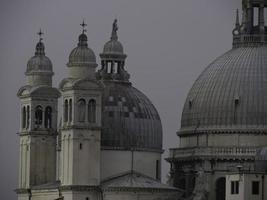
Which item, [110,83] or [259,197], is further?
[110,83]

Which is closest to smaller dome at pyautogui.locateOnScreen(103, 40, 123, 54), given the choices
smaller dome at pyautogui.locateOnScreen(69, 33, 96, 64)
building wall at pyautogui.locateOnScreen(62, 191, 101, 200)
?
smaller dome at pyautogui.locateOnScreen(69, 33, 96, 64)

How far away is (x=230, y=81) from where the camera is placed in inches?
5965

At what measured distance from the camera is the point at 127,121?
5906 inches

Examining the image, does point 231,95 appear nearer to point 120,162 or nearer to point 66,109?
point 120,162

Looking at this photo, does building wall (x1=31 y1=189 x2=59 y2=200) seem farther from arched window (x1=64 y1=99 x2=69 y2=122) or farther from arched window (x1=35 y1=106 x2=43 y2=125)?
arched window (x1=35 y1=106 x2=43 y2=125)

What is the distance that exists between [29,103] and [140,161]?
10.6 metres

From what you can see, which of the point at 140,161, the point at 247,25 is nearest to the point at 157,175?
the point at 140,161

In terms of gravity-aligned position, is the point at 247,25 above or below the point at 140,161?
above

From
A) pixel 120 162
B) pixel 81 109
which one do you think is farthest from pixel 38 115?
pixel 81 109

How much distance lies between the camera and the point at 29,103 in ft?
511

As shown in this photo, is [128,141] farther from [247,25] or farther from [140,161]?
[247,25]

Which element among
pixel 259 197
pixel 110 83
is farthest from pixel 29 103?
pixel 259 197

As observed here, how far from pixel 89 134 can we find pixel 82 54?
5.45m

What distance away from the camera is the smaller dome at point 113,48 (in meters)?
151
